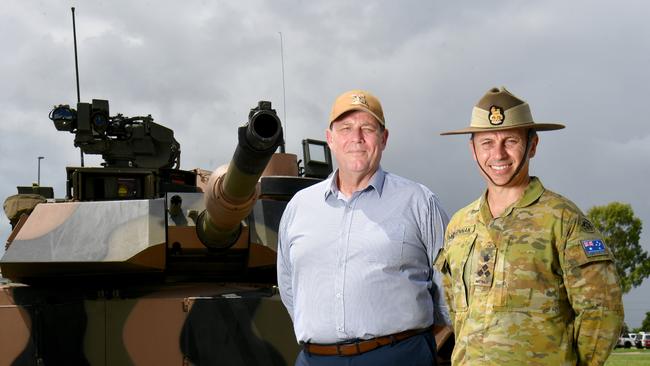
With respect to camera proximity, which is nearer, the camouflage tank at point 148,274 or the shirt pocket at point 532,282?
the shirt pocket at point 532,282

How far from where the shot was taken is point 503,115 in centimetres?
375

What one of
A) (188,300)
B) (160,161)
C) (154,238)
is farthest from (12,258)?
(160,161)

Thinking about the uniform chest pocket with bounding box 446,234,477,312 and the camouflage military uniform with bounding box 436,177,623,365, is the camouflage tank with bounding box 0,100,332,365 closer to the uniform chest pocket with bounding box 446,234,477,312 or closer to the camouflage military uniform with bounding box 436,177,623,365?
the uniform chest pocket with bounding box 446,234,477,312

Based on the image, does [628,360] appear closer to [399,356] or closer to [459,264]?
[399,356]

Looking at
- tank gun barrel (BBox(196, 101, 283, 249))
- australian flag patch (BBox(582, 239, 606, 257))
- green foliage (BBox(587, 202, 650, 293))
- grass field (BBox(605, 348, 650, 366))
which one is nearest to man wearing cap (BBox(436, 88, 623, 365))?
australian flag patch (BBox(582, 239, 606, 257))

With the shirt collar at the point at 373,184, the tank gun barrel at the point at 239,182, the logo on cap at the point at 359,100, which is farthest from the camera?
the tank gun barrel at the point at 239,182

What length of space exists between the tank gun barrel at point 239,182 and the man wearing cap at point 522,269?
8.02 feet

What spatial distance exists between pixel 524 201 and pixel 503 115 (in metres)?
0.39

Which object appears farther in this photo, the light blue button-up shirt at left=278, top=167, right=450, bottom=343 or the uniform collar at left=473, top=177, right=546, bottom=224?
the light blue button-up shirt at left=278, top=167, right=450, bottom=343

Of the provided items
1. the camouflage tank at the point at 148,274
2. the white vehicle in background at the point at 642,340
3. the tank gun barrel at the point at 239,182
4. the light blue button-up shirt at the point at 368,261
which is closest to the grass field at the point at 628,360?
the camouflage tank at the point at 148,274

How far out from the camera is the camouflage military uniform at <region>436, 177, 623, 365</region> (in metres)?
3.43

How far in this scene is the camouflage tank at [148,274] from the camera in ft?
24.3

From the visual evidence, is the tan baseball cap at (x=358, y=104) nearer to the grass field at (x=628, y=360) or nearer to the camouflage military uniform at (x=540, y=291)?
the camouflage military uniform at (x=540, y=291)

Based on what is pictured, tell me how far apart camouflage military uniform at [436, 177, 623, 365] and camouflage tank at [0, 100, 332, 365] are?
9.96 ft
